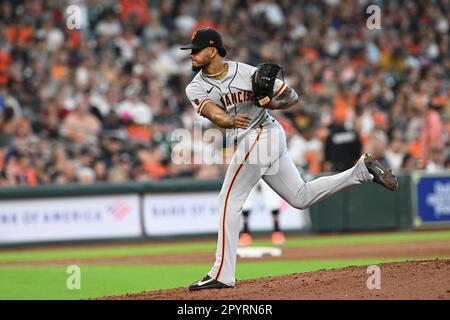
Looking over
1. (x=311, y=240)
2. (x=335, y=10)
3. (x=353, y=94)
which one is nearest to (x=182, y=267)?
(x=311, y=240)

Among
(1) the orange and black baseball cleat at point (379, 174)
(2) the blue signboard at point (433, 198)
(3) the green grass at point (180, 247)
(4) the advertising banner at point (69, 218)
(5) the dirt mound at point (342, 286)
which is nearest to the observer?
(5) the dirt mound at point (342, 286)

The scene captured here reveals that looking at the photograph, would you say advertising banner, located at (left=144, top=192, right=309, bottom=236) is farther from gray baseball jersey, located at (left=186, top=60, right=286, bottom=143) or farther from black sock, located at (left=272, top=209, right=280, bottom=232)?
gray baseball jersey, located at (left=186, top=60, right=286, bottom=143)

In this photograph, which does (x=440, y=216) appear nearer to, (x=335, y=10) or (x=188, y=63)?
(x=188, y=63)

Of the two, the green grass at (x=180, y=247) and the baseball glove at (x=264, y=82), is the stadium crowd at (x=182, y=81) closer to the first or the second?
the green grass at (x=180, y=247)

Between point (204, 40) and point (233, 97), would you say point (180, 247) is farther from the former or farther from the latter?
point (204, 40)

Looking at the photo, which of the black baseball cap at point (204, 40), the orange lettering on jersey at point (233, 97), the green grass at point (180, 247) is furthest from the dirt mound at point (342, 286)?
the green grass at point (180, 247)

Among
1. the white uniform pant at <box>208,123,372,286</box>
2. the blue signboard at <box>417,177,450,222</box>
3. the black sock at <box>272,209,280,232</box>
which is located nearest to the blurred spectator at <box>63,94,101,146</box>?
the black sock at <box>272,209,280,232</box>

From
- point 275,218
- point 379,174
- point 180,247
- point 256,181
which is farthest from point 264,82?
point 180,247
